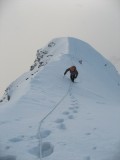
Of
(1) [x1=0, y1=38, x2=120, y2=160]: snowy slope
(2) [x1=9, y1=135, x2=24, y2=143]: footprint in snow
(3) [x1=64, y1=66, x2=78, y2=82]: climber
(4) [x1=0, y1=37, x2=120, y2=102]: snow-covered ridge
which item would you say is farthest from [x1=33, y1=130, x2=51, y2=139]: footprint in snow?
(4) [x1=0, y1=37, x2=120, y2=102]: snow-covered ridge

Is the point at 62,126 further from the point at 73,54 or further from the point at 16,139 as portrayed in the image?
the point at 73,54

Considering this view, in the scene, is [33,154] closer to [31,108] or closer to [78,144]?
[78,144]

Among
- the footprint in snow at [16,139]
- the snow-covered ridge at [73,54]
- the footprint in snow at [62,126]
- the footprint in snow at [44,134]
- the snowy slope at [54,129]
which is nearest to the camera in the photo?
the snowy slope at [54,129]

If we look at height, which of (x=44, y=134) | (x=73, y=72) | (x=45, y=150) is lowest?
(x=45, y=150)

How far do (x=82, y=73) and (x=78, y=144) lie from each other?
16.0 meters

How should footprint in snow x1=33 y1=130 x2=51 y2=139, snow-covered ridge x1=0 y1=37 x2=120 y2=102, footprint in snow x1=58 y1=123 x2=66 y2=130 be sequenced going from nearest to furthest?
footprint in snow x1=33 y1=130 x2=51 y2=139 → footprint in snow x1=58 y1=123 x2=66 y2=130 → snow-covered ridge x1=0 y1=37 x2=120 y2=102

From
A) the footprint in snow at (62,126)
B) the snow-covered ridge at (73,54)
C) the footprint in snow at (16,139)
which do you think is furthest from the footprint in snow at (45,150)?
the snow-covered ridge at (73,54)

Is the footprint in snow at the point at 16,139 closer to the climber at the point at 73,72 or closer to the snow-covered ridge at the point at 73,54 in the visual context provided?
the climber at the point at 73,72

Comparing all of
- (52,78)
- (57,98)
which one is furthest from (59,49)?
(57,98)

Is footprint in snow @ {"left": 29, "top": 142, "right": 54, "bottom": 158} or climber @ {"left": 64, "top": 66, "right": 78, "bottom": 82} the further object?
climber @ {"left": 64, "top": 66, "right": 78, "bottom": 82}

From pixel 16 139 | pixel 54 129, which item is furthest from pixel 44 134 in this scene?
pixel 16 139

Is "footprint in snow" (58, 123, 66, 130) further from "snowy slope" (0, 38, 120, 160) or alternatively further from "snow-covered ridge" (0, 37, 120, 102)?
"snow-covered ridge" (0, 37, 120, 102)

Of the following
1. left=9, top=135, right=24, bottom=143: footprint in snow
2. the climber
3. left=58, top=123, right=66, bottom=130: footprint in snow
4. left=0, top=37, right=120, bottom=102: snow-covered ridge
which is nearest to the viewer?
left=9, top=135, right=24, bottom=143: footprint in snow

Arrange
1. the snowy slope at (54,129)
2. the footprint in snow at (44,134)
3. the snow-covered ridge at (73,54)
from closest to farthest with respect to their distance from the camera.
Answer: the snowy slope at (54,129) < the footprint in snow at (44,134) < the snow-covered ridge at (73,54)
